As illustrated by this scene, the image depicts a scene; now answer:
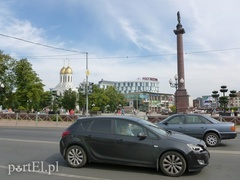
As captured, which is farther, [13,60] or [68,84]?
[68,84]

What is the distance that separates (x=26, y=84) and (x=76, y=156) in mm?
44174

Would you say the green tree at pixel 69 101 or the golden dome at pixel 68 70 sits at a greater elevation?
the golden dome at pixel 68 70

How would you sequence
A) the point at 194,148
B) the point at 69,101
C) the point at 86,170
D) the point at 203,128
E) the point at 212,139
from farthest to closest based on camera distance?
1. the point at 69,101
2. the point at 203,128
3. the point at 212,139
4. the point at 86,170
5. the point at 194,148

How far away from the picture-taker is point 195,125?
39.2ft

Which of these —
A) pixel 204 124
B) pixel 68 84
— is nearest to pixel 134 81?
pixel 68 84

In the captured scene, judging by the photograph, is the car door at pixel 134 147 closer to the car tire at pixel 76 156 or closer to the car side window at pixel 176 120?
the car tire at pixel 76 156

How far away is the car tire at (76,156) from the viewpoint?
24.9 ft

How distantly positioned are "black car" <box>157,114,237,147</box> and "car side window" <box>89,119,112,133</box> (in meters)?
5.25

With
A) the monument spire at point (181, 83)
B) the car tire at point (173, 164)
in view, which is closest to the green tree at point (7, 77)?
the monument spire at point (181, 83)

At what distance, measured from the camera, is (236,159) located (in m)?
8.66

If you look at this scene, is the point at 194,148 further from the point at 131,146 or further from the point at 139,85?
the point at 139,85

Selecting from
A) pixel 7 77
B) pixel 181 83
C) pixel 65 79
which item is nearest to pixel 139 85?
pixel 65 79

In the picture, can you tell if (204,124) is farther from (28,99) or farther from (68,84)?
(68,84)

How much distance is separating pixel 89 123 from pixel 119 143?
1233 millimetres
